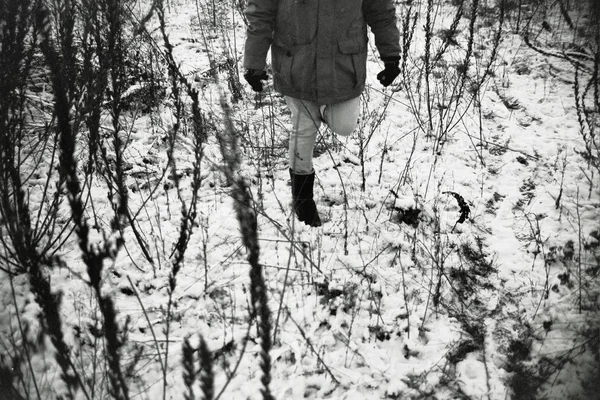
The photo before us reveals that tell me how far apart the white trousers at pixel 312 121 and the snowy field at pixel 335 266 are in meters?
0.42

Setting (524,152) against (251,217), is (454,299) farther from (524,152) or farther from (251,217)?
(524,152)

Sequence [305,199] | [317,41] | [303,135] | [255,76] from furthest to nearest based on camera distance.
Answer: [305,199]
[303,135]
[255,76]
[317,41]

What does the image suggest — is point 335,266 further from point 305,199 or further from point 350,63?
point 350,63

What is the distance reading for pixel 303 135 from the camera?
2.52 m

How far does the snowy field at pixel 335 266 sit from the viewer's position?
175 centimetres

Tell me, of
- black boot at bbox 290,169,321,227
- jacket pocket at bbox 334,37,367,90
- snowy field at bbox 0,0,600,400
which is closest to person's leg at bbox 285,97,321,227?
black boot at bbox 290,169,321,227

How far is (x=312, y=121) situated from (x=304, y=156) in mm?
251

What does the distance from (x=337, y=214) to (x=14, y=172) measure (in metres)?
2.00

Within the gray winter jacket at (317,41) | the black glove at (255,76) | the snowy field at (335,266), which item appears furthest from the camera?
the black glove at (255,76)

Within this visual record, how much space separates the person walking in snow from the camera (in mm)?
2156

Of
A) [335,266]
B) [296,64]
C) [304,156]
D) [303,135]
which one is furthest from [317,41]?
[335,266]

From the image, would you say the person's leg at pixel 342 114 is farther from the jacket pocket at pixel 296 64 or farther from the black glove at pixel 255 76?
the black glove at pixel 255 76

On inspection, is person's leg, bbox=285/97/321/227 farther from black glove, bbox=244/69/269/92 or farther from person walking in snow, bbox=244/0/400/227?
black glove, bbox=244/69/269/92

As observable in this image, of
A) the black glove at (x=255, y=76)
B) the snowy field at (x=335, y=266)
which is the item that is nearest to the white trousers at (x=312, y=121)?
the black glove at (x=255, y=76)
